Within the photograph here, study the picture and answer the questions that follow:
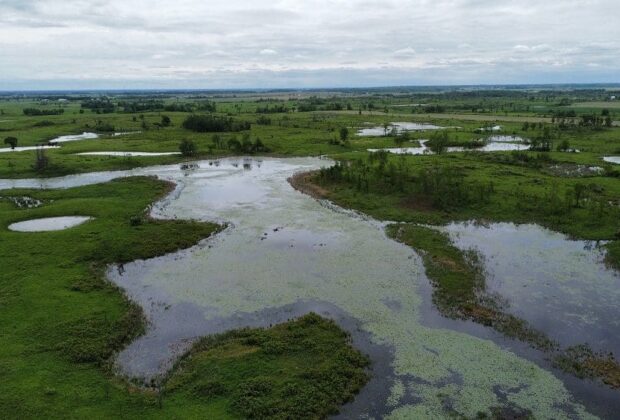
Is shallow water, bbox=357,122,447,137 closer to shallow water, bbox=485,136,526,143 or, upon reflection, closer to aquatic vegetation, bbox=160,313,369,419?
shallow water, bbox=485,136,526,143

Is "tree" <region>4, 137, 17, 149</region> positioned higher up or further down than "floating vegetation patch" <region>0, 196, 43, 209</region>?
higher up

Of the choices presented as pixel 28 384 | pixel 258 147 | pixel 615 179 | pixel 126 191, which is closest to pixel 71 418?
pixel 28 384

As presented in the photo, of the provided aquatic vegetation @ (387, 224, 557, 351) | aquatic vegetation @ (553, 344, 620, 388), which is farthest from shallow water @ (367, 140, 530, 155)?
aquatic vegetation @ (553, 344, 620, 388)

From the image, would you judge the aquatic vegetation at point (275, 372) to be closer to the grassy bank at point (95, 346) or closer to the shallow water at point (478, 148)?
the grassy bank at point (95, 346)

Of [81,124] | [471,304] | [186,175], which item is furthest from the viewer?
[81,124]

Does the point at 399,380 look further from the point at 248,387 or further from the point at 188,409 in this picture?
the point at 188,409

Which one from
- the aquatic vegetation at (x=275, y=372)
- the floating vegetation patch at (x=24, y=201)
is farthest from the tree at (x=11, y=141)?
the aquatic vegetation at (x=275, y=372)

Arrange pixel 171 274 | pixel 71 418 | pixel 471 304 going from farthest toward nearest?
pixel 171 274 < pixel 471 304 < pixel 71 418
